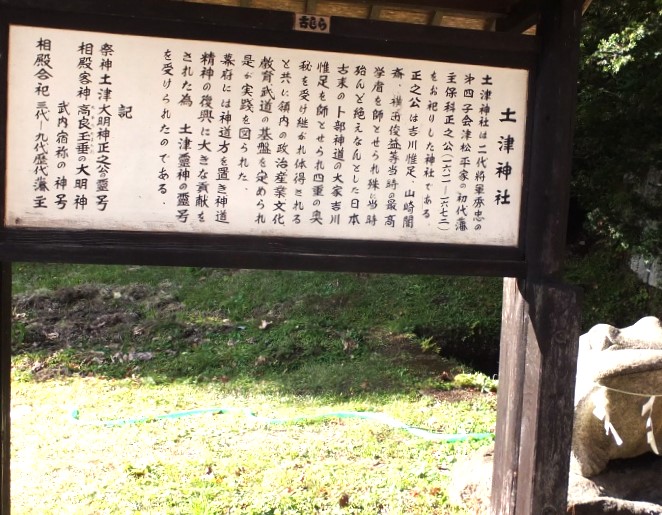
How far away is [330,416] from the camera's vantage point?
515 cm

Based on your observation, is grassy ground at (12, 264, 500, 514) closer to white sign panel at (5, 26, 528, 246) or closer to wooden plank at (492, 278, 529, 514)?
wooden plank at (492, 278, 529, 514)

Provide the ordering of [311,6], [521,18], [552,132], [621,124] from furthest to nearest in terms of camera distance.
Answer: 1. [621,124]
2. [311,6]
3. [521,18]
4. [552,132]

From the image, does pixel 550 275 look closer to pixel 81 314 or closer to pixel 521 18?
pixel 521 18

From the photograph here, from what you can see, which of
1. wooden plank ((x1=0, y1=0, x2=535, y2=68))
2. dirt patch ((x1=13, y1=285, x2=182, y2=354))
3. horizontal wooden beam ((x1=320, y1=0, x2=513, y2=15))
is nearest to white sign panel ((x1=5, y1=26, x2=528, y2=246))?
wooden plank ((x1=0, y1=0, x2=535, y2=68))

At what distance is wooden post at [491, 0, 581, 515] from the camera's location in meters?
2.77

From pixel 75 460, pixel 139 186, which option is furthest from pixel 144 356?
→ pixel 139 186

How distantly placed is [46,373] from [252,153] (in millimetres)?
4643

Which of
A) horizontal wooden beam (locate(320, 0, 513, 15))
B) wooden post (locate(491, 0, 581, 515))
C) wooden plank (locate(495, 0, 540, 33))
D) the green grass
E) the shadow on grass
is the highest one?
horizontal wooden beam (locate(320, 0, 513, 15))

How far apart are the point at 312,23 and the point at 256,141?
54 centimetres

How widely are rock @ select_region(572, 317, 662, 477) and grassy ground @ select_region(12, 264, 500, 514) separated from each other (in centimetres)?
92

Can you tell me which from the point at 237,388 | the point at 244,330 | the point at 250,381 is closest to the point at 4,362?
the point at 237,388

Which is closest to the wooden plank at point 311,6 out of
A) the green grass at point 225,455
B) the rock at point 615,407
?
the rock at point 615,407

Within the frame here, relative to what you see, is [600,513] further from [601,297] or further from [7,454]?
[601,297]

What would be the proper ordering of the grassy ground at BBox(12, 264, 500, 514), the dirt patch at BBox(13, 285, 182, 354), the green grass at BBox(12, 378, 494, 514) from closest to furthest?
the green grass at BBox(12, 378, 494, 514), the grassy ground at BBox(12, 264, 500, 514), the dirt patch at BBox(13, 285, 182, 354)
